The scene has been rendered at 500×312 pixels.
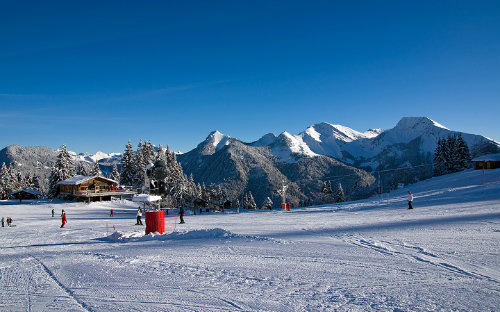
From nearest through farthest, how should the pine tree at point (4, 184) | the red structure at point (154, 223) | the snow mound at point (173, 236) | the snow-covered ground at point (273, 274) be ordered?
the snow-covered ground at point (273, 274)
the snow mound at point (173, 236)
the red structure at point (154, 223)
the pine tree at point (4, 184)

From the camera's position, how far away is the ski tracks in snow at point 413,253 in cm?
641

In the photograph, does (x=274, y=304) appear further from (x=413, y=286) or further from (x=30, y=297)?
(x=30, y=297)

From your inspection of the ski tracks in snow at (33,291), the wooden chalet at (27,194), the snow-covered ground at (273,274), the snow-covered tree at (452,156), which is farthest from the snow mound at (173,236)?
the wooden chalet at (27,194)

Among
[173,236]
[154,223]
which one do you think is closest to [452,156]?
[173,236]

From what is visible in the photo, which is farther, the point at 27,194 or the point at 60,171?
the point at 27,194

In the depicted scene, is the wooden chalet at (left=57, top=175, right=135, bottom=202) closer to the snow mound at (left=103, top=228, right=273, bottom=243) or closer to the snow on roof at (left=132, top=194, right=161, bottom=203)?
the snow on roof at (left=132, top=194, right=161, bottom=203)

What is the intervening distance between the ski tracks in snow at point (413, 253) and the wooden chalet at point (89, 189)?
49.9m

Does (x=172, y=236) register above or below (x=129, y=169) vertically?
below

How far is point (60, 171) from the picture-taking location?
58.2 meters

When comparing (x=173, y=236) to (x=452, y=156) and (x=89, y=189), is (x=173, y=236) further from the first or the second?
(x=452, y=156)

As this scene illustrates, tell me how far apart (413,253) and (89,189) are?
60.9 m

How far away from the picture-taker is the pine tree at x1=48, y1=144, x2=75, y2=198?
57.8m

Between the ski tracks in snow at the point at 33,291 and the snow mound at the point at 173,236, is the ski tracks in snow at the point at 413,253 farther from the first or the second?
the ski tracks in snow at the point at 33,291

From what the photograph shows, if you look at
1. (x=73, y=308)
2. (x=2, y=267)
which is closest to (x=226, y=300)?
(x=73, y=308)
